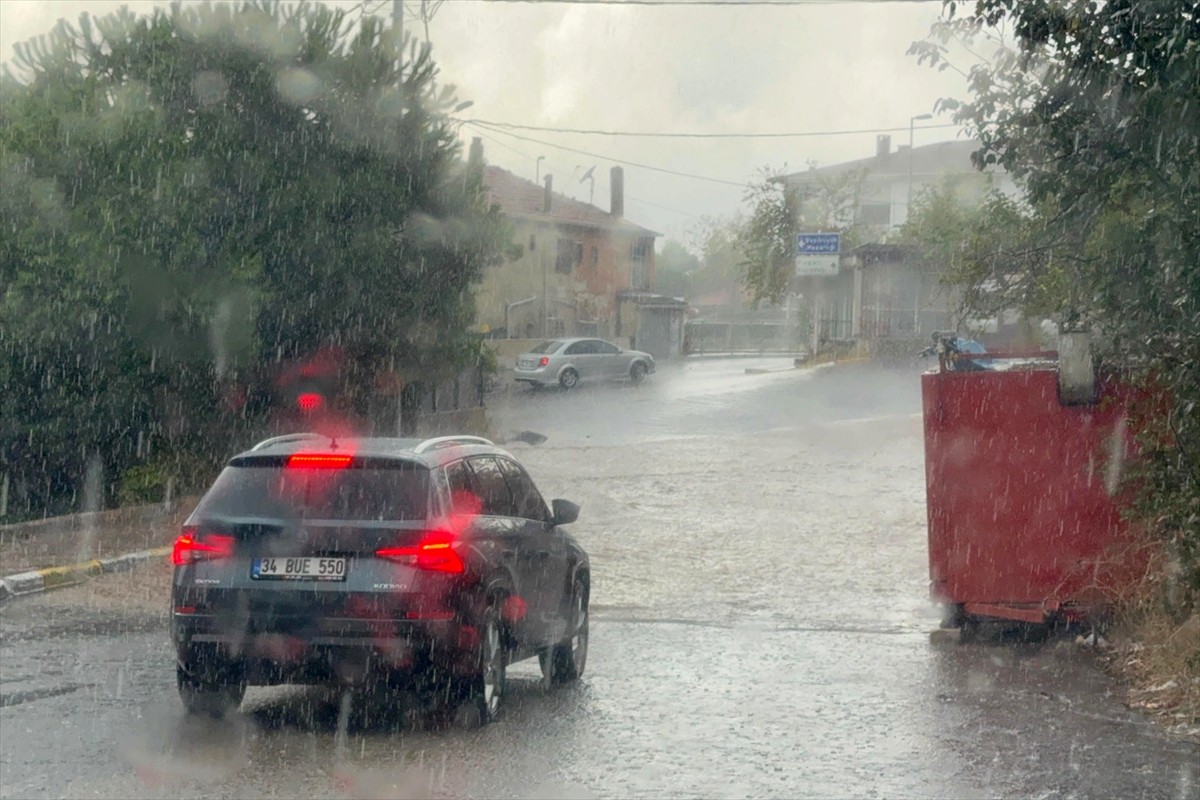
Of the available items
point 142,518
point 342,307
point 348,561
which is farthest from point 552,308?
point 348,561

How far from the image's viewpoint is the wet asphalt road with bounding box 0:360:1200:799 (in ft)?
23.9

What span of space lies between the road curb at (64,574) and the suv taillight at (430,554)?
23.2 feet

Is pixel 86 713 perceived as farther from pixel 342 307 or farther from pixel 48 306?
pixel 342 307

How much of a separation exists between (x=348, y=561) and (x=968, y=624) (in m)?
6.19

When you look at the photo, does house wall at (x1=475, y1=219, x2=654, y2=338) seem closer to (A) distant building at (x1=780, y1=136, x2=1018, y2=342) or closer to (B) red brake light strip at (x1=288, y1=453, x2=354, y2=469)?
(A) distant building at (x1=780, y1=136, x2=1018, y2=342)

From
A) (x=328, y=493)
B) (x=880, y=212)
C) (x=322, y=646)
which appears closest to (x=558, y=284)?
(x=880, y=212)

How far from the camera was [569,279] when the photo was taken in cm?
6988

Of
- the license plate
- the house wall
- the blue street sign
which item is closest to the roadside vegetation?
the license plate

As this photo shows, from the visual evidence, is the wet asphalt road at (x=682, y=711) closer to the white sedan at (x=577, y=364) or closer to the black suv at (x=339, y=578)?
the black suv at (x=339, y=578)

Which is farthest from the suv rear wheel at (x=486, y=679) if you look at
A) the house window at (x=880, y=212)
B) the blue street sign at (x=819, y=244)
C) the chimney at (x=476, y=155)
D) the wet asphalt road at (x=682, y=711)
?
the house window at (x=880, y=212)

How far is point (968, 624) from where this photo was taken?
12219mm

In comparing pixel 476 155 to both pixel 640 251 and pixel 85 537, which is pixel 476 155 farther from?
pixel 640 251

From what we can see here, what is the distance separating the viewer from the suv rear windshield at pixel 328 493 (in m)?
8.00

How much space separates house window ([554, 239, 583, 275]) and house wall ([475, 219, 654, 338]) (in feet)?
0.31
